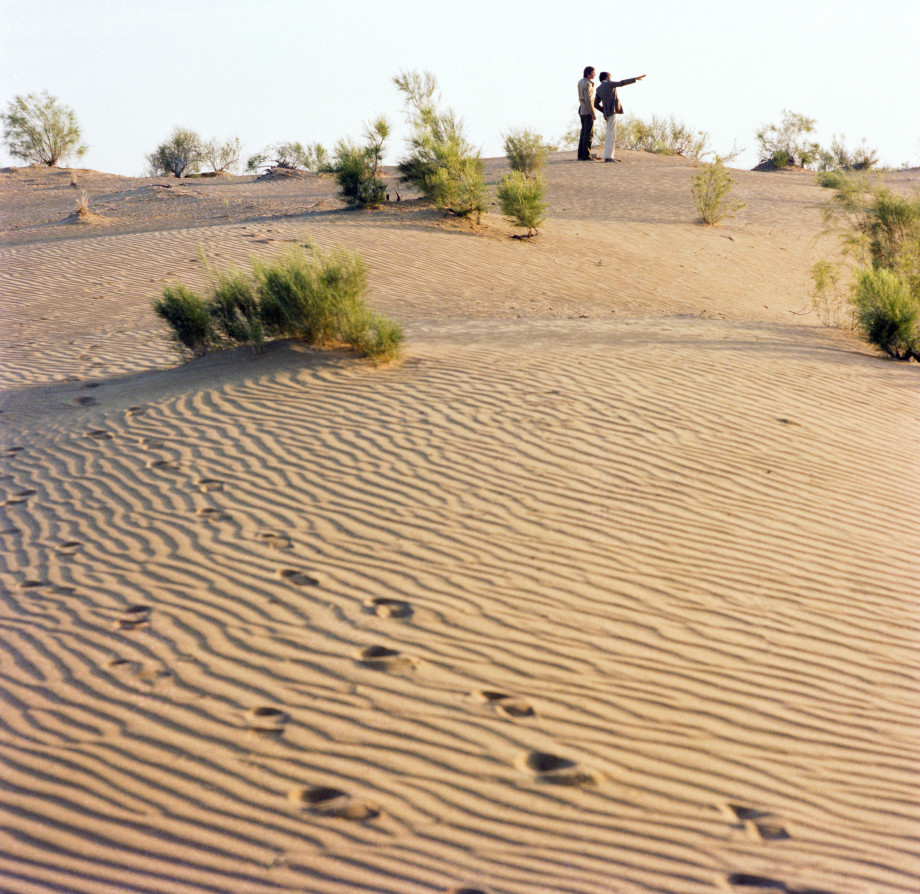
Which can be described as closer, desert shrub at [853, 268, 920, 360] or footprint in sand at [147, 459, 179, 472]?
footprint in sand at [147, 459, 179, 472]

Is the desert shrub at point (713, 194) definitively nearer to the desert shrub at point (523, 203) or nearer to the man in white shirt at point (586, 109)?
the man in white shirt at point (586, 109)

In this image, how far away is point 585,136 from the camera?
2367cm

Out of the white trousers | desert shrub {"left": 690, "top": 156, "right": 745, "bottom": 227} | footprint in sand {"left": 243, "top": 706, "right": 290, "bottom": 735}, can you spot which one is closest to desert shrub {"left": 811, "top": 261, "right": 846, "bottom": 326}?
desert shrub {"left": 690, "top": 156, "right": 745, "bottom": 227}

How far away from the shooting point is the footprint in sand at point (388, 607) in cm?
418

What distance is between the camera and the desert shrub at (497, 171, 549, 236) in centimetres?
1573

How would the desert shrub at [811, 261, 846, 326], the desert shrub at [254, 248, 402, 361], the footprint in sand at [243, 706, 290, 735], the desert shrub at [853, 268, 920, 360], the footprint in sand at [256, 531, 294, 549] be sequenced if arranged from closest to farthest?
1. the footprint in sand at [243, 706, 290, 735]
2. the footprint in sand at [256, 531, 294, 549]
3. the desert shrub at [254, 248, 402, 361]
4. the desert shrub at [853, 268, 920, 360]
5. the desert shrub at [811, 261, 846, 326]

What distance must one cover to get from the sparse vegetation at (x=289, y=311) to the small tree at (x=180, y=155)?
2867 centimetres

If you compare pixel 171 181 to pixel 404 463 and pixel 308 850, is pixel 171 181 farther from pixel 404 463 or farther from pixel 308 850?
pixel 308 850

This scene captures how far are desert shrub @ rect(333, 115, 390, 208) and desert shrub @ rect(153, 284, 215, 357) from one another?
9.70 metres

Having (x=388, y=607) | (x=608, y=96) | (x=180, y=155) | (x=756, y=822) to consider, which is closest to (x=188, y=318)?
(x=388, y=607)

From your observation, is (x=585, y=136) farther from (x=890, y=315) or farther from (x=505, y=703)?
(x=505, y=703)

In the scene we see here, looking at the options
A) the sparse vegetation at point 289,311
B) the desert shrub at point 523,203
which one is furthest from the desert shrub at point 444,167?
the sparse vegetation at point 289,311

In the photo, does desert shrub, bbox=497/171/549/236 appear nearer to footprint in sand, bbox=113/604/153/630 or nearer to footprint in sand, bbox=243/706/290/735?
footprint in sand, bbox=113/604/153/630

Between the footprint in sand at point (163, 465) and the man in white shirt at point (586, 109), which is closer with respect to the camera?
the footprint in sand at point (163, 465)
